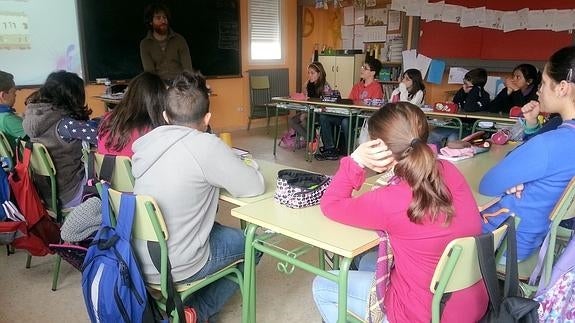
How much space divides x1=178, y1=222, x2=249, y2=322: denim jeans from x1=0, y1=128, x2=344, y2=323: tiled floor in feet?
0.51

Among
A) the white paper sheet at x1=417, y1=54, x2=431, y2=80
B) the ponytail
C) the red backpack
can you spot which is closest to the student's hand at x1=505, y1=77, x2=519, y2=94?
the white paper sheet at x1=417, y1=54, x2=431, y2=80

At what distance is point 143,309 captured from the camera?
159cm

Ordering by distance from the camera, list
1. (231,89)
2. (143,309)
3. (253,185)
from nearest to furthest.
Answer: (143,309) < (253,185) < (231,89)

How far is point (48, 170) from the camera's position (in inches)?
93.4

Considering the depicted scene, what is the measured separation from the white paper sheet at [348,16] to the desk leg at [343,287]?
22.1ft

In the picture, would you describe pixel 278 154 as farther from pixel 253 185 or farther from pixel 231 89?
pixel 253 185

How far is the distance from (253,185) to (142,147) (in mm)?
443

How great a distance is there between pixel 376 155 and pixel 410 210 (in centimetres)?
23

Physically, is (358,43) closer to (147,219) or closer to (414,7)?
(414,7)

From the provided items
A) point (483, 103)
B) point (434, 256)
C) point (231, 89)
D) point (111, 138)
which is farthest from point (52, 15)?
point (434, 256)

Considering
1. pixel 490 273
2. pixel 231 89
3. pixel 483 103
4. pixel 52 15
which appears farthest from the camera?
pixel 231 89

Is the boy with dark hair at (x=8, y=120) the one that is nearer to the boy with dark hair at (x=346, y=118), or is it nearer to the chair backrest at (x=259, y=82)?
the boy with dark hair at (x=346, y=118)

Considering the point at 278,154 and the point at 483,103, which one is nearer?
the point at 483,103

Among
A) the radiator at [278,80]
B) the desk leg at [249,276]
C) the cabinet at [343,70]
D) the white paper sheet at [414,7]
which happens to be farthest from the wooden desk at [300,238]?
the radiator at [278,80]
